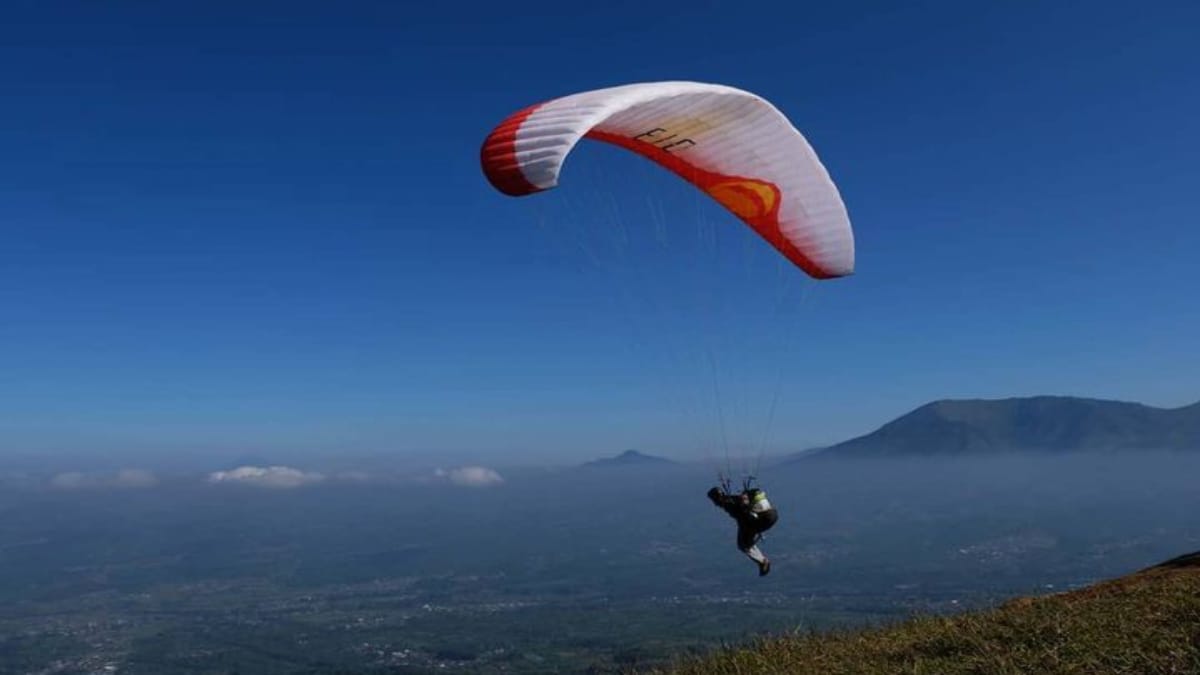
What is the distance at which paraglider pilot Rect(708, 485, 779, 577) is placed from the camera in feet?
43.6

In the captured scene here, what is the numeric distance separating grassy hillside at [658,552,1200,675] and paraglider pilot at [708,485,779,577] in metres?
3.89

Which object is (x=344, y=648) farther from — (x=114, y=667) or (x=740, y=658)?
(x=740, y=658)

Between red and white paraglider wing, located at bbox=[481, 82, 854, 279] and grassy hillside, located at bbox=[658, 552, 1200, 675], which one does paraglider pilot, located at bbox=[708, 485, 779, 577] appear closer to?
grassy hillside, located at bbox=[658, 552, 1200, 675]

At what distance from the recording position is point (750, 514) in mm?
13430

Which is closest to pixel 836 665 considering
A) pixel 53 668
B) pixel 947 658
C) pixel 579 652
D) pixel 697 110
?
pixel 947 658

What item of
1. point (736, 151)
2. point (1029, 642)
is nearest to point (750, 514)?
point (1029, 642)

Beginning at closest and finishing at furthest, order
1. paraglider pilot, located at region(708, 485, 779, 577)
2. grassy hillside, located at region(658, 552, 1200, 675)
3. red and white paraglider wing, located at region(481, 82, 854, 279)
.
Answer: grassy hillside, located at region(658, 552, 1200, 675) → red and white paraglider wing, located at region(481, 82, 854, 279) → paraglider pilot, located at region(708, 485, 779, 577)

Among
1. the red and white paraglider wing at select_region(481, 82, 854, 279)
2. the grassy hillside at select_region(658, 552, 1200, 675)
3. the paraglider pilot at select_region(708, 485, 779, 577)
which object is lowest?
the grassy hillside at select_region(658, 552, 1200, 675)

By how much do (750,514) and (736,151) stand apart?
694 cm

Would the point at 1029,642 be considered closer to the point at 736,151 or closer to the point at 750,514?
the point at 750,514

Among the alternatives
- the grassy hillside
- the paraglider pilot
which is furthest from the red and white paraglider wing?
the grassy hillside

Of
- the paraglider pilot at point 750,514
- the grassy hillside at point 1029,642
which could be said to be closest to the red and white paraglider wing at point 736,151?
the paraglider pilot at point 750,514

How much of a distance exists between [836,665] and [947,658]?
947mm

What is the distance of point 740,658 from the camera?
8.10 metres
